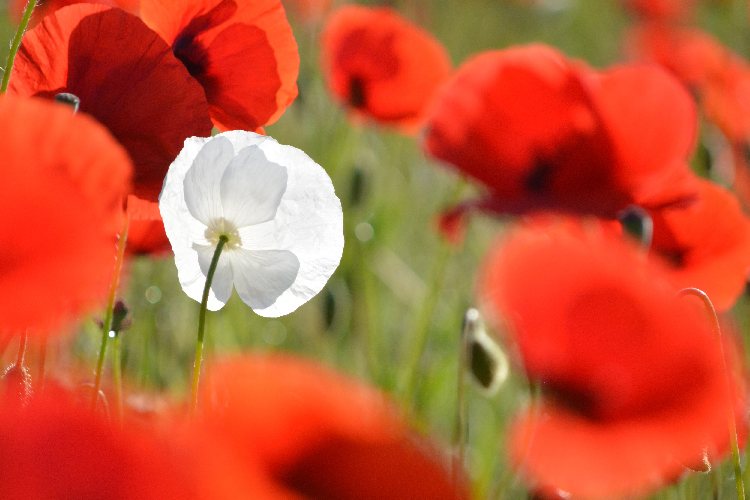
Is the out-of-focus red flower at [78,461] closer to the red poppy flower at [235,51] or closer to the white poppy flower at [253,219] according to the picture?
the white poppy flower at [253,219]

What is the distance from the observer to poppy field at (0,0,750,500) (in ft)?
0.63

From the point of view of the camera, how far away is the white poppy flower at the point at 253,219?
13.7 inches

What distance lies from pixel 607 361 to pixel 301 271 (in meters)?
0.18

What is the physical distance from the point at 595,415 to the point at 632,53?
245 cm

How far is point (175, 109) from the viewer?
0.40 meters

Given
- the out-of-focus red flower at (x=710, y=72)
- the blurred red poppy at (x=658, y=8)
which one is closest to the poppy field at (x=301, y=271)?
the out-of-focus red flower at (x=710, y=72)

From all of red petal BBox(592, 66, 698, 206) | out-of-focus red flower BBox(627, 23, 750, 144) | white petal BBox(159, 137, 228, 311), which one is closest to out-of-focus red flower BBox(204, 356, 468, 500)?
white petal BBox(159, 137, 228, 311)

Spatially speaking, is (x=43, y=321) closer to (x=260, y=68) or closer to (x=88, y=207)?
(x=88, y=207)

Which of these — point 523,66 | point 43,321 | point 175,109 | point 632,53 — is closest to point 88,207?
point 43,321

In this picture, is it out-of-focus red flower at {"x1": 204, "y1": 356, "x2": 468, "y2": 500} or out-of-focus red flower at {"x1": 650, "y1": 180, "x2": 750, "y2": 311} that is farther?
out-of-focus red flower at {"x1": 650, "y1": 180, "x2": 750, "y2": 311}

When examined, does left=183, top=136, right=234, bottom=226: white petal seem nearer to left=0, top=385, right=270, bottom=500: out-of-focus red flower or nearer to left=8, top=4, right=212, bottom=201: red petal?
left=8, top=4, right=212, bottom=201: red petal

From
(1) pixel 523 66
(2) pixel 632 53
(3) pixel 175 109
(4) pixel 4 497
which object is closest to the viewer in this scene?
(4) pixel 4 497

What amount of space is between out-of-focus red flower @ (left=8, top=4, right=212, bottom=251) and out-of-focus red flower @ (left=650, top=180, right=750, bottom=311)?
357 millimetres

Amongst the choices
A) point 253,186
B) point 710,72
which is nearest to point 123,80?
point 253,186
